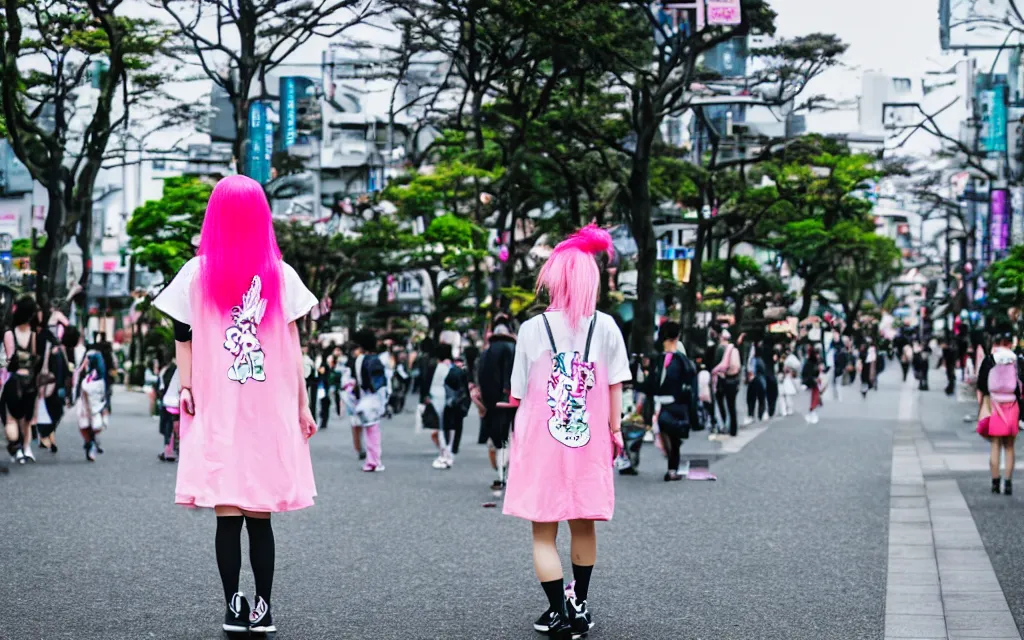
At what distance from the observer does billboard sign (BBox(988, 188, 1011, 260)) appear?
4444cm

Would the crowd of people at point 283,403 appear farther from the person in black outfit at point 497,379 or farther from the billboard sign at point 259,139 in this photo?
the billboard sign at point 259,139

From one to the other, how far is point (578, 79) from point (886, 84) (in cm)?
3744

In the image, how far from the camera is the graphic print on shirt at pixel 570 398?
607cm

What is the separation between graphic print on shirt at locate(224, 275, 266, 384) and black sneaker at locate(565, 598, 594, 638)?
160 cm

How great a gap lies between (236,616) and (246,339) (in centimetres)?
105

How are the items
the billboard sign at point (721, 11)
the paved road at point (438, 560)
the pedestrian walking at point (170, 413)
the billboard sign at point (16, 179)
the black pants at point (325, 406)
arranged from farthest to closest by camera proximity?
the billboard sign at point (16, 179) → the black pants at point (325, 406) → the billboard sign at point (721, 11) → the pedestrian walking at point (170, 413) → the paved road at point (438, 560)

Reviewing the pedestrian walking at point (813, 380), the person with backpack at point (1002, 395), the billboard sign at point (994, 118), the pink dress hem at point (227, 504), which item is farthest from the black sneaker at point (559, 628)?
the billboard sign at point (994, 118)

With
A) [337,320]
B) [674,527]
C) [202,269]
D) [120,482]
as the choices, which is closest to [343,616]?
[202,269]

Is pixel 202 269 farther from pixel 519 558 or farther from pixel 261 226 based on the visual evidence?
pixel 519 558

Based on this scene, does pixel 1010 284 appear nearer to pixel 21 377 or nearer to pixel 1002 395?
pixel 1002 395

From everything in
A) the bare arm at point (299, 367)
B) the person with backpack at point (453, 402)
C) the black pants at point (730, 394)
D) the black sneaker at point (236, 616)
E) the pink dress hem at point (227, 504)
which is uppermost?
the bare arm at point (299, 367)

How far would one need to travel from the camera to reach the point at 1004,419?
12.9 metres

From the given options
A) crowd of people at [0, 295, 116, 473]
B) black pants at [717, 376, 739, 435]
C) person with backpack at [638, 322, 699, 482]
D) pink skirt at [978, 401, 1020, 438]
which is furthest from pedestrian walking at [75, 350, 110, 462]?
black pants at [717, 376, 739, 435]

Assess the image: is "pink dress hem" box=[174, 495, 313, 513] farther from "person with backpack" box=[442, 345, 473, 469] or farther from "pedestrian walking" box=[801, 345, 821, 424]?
"pedestrian walking" box=[801, 345, 821, 424]
